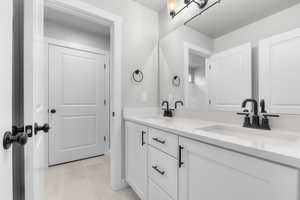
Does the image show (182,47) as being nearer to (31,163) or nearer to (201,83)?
(201,83)

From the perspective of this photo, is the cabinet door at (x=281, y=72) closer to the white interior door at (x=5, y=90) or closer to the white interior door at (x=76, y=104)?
the white interior door at (x=5, y=90)

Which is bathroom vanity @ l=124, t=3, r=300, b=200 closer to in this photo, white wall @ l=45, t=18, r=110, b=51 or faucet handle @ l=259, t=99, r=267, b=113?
faucet handle @ l=259, t=99, r=267, b=113

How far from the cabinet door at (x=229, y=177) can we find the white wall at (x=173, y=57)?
3.32 ft

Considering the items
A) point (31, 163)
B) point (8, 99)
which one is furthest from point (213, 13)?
point (31, 163)

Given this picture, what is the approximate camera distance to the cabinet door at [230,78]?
3.78ft

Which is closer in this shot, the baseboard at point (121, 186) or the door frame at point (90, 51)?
the baseboard at point (121, 186)

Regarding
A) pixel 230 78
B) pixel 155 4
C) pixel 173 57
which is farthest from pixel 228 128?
pixel 155 4

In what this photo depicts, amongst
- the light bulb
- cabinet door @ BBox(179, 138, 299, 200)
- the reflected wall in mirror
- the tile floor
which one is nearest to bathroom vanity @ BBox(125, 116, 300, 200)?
cabinet door @ BBox(179, 138, 299, 200)

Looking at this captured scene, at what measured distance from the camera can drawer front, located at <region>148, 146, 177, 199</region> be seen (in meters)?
1.00

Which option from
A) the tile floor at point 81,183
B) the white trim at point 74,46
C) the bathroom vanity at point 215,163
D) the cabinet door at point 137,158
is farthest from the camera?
the white trim at point 74,46

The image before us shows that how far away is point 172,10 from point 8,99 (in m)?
1.76

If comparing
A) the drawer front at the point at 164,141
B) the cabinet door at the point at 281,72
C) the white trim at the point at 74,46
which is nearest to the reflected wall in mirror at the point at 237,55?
the cabinet door at the point at 281,72

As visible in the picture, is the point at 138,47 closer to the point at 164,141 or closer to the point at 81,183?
the point at 164,141

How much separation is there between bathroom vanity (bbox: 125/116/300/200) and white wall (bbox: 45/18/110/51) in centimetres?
204
